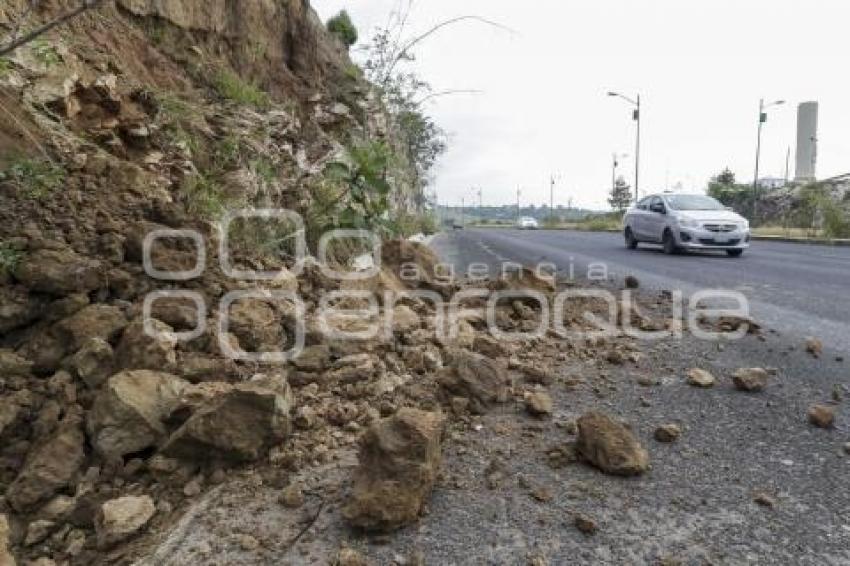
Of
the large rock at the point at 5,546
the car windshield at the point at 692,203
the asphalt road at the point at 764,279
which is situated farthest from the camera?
the car windshield at the point at 692,203

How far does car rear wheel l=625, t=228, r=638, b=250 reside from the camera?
49.8 feet

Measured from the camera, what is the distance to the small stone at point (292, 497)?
1870 mm

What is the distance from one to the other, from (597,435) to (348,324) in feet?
4.83

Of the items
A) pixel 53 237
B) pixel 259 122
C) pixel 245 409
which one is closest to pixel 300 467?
pixel 245 409

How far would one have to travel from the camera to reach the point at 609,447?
210 centimetres

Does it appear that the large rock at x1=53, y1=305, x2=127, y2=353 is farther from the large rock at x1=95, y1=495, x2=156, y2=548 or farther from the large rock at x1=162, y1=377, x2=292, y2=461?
the large rock at x1=95, y1=495, x2=156, y2=548

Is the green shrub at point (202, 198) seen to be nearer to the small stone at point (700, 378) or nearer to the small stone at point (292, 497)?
the small stone at point (292, 497)

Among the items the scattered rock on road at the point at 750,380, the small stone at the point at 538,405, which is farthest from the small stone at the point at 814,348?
the small stone at the point at 538,405

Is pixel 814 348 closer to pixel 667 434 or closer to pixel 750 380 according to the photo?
pixel 750 380

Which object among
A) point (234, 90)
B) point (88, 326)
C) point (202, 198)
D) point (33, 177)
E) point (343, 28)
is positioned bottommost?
point (88, 326)

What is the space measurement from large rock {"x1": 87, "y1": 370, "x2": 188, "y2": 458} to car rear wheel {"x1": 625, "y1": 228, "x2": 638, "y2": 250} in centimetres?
1450

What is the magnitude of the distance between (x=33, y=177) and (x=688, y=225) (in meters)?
12.7

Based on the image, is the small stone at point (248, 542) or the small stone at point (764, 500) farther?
the small stone at point (764, 500)

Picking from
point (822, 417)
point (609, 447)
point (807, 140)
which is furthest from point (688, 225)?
point (807, 140)
